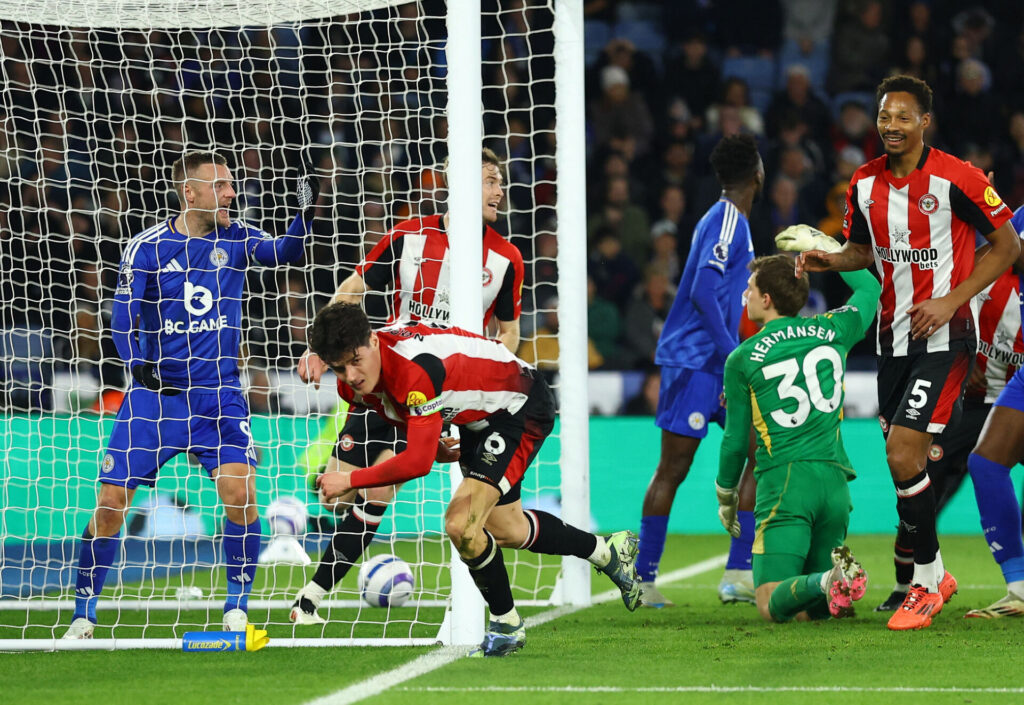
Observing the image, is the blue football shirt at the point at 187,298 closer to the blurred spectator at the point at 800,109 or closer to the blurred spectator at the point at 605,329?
the blurred spectator at the point at 605,329

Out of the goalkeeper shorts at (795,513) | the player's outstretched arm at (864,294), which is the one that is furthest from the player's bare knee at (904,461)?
the player's outstretched arm at (864,294)

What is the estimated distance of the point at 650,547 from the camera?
618cm

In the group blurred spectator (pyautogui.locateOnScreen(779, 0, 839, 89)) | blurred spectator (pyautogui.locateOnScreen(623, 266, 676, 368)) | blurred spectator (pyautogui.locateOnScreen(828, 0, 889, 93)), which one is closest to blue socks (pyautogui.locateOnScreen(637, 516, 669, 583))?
blurred spectator (pyautogui.locateOnScreen(623, 266, 676, 368))

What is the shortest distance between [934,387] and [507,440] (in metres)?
1.71

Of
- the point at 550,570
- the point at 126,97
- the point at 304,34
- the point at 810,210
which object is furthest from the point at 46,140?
the point at 810,210

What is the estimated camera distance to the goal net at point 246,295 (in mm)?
5816

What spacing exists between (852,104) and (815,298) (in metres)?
2.56

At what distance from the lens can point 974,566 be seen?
7637mm

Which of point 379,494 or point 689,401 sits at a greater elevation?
point 689,401

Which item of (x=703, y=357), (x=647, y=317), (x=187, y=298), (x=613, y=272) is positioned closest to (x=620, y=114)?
(x=613, y=272)

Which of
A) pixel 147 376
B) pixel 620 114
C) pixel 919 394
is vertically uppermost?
pixel 620 114

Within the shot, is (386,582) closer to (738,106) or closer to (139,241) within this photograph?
(139,241)

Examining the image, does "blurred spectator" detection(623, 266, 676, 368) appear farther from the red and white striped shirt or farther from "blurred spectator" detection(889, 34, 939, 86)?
the red and white striped shirt

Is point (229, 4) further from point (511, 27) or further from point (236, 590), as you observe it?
point (511, 27)
